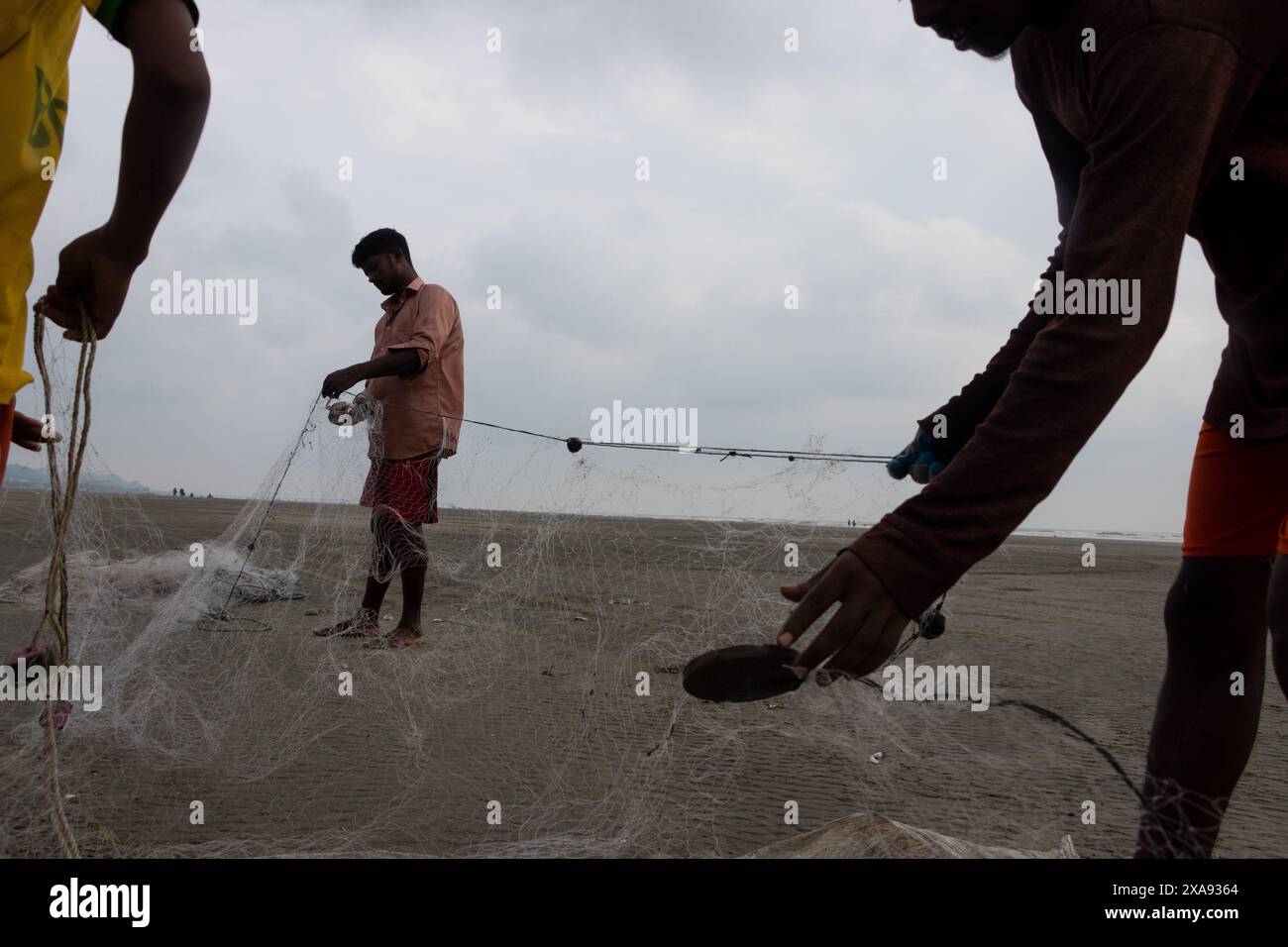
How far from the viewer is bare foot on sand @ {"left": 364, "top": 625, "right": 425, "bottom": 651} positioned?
165 inches

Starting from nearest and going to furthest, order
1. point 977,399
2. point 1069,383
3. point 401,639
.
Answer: point 1069,383 → point 977,399 → point 401,639

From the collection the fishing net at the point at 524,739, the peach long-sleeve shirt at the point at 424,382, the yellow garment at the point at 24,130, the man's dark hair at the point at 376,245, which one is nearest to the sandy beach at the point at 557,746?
the fishing net at the point at 524,739

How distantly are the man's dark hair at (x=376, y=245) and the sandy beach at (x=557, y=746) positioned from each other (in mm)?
1776

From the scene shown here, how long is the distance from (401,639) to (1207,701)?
3.49 m

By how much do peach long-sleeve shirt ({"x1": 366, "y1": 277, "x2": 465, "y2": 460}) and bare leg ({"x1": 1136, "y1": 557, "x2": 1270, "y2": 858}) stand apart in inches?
142

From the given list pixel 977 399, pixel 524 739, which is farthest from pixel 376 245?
pixel 977 399

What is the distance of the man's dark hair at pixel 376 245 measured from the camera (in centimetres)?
519

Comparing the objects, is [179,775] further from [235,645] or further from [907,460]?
[907,460]

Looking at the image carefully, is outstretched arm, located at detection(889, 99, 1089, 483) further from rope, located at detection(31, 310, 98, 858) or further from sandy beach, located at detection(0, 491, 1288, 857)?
rope, located at detection(31, 310, 98, 858)

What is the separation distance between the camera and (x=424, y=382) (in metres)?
4.96

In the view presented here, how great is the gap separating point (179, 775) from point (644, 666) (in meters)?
1.56

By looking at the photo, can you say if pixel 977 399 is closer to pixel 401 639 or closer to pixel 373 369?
pixel 401 639

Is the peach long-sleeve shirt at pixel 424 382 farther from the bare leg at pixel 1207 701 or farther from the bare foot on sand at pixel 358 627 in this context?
the bare leg at pixel 1207 701
